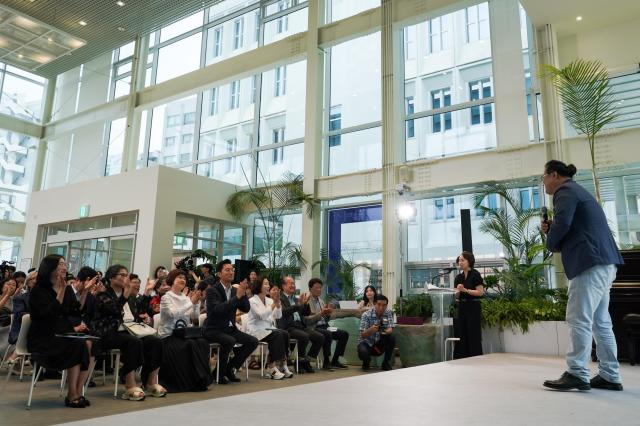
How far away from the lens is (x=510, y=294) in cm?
711

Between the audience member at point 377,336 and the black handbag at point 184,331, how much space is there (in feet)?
9.15

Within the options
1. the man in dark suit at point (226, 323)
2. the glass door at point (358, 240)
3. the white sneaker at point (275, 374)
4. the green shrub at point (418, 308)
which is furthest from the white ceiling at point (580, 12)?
the white sneaker at point (275, 374)

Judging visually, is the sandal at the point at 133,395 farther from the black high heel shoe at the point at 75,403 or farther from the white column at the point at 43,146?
the white column at the point at 43,146

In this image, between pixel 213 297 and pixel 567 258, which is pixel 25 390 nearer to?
pixel 213 297

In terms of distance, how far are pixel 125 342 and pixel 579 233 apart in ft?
12.2

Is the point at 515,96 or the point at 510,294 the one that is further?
the point at 515,96

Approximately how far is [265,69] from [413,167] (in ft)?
17.6

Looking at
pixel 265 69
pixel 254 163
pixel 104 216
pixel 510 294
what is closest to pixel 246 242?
pixel 254 163

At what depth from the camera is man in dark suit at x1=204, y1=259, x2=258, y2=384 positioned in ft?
17.0

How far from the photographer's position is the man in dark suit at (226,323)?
5.17m

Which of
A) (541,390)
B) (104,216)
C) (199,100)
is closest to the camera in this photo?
(541,390)

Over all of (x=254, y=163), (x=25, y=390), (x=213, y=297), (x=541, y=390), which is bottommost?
(x=25, y=390)

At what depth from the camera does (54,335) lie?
3.68 m

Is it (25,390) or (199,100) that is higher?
(199,100)
